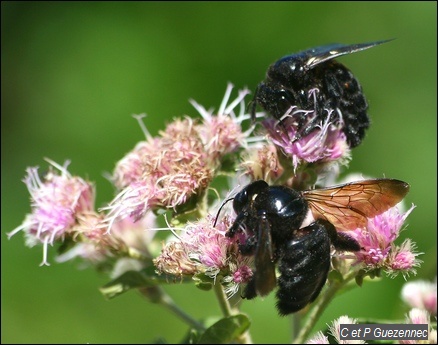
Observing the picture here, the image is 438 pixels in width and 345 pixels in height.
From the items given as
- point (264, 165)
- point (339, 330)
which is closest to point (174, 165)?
point (264, 165)

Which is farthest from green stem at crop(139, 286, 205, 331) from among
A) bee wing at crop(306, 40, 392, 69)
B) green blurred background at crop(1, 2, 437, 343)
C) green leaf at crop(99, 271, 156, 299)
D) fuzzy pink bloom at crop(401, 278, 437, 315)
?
green blurred background at crop(1, 2, 437, 343)

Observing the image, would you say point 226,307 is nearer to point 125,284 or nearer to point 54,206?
point 125,284

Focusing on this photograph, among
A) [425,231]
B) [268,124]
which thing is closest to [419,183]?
[425,231]

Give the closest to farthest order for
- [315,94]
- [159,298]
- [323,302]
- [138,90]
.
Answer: [323,302], [315,94], [159,298], [138,90]

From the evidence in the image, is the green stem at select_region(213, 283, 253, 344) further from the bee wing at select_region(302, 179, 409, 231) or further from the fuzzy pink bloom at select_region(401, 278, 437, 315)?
the fuzzy pink bloom at select_region(401, 278, 437, 315)

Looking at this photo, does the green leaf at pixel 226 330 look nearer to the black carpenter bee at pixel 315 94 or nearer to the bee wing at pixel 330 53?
the black carpenter bee at pixel 315 94
